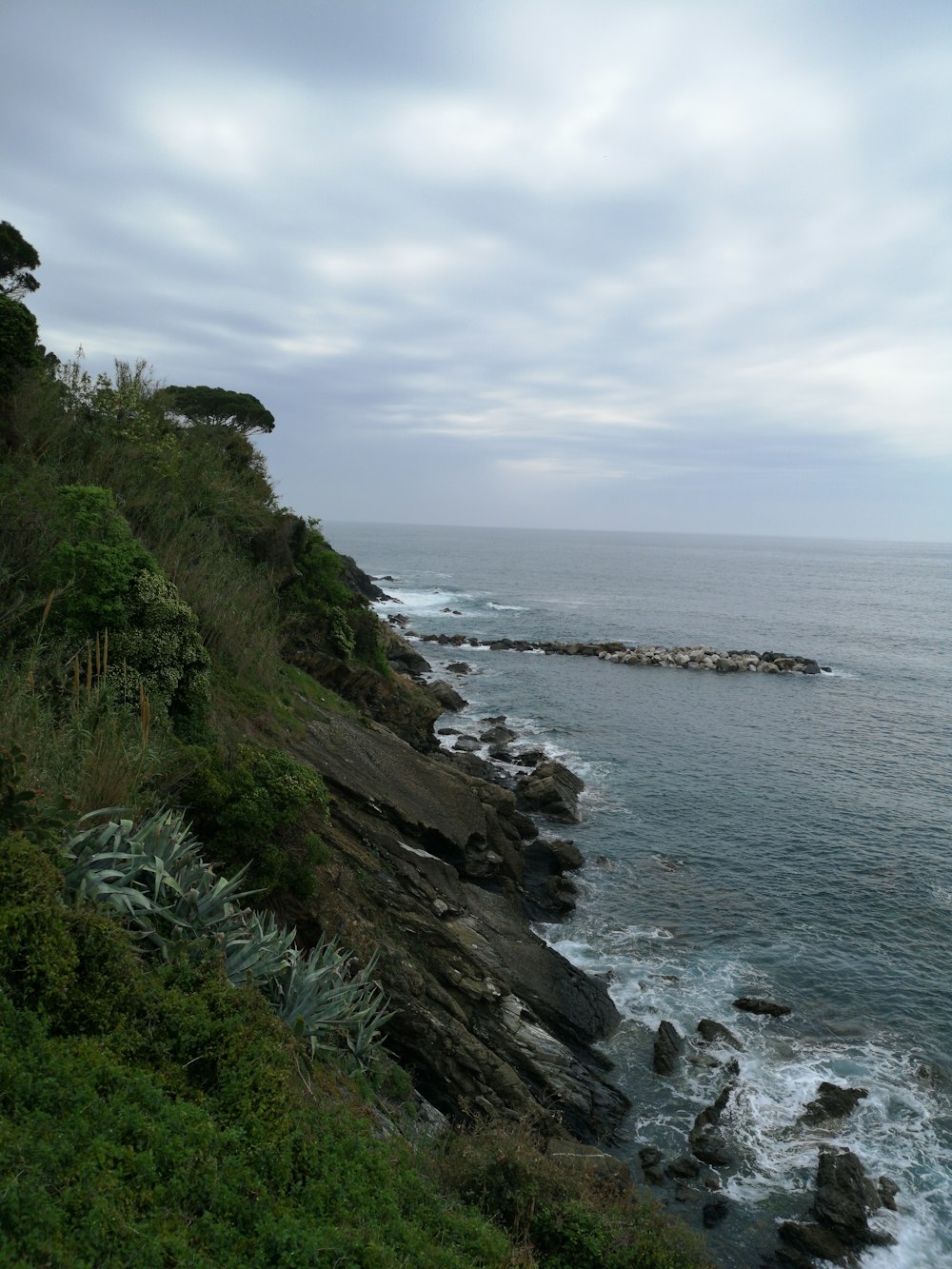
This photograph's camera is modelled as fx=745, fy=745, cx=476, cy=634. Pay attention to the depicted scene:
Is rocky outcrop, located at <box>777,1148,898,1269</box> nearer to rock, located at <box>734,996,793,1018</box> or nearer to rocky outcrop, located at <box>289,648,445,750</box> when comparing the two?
rock, located at <box>734,996,793,1018</box>

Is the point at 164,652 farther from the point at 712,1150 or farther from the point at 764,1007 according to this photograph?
the point at 764,1007

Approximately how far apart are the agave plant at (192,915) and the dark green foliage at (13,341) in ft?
43.7

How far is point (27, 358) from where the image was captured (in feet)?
58.8

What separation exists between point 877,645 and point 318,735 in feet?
246

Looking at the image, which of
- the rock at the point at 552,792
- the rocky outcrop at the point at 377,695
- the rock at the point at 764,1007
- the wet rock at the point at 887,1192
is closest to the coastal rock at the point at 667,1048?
the rock at the point at 764,1007

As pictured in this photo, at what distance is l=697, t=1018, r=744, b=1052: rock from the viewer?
18891mm

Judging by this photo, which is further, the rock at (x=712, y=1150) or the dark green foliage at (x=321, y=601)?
the dark green foliage at (x=321, y=601)

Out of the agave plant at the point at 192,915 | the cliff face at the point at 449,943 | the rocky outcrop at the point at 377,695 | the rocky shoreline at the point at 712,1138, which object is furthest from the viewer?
the rocky outcrop at the point at 377,695

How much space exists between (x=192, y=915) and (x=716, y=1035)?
1542cm

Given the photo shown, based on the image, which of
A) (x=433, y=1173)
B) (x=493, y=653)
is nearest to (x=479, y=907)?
(x=433, y=1173)

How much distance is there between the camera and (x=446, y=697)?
4741 cm

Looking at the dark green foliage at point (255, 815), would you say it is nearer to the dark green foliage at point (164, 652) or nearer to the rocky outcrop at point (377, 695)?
the dark green foliage at point (164, 652)

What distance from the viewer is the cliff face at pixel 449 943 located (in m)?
13.2

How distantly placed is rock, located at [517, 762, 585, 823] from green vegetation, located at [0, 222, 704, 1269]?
1719 cm
